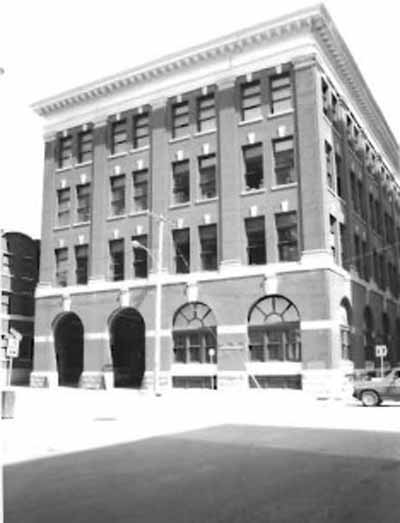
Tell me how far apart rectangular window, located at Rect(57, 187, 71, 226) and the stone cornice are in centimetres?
616

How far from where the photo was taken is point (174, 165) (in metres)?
36.6

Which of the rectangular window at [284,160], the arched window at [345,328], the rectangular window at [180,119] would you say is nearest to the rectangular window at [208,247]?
the rectangular window at [284,160]

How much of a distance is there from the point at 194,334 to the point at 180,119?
46.6 feet

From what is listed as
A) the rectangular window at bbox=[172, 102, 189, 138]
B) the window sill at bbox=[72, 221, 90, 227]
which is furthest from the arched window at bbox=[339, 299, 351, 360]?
the window sill at bbox=[72, 221, 90, 227]

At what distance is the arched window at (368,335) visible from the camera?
3610cm

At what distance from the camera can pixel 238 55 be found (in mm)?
34562

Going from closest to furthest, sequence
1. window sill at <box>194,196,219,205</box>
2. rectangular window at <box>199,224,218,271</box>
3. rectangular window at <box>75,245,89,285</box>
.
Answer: rectangular window at <box>199,224,218,271</box>, window sill at <box>194,196,219,205</box>, rectangular window at <box>75,245,89,285</box>

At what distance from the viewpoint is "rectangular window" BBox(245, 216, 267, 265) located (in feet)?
107

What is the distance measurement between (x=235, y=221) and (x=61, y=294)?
13898 mm

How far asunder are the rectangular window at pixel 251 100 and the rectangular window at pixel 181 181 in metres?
4.94

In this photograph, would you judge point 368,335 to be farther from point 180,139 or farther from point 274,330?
point 180,139

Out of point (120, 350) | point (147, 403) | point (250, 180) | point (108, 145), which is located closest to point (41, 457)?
point (147, 403)

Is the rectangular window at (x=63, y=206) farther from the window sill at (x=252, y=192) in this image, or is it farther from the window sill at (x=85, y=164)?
the window sill at (x=252, y=192)

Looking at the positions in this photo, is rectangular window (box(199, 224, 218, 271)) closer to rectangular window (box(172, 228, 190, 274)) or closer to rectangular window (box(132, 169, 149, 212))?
rectangular window (box(172, 228, 190, 274))
